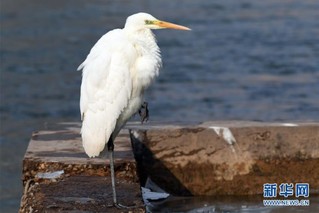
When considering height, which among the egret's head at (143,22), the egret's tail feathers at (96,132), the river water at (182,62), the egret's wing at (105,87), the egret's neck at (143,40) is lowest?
the river water at (182,62)

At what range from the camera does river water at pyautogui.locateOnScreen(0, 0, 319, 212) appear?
15.2 metres

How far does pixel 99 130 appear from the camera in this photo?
284 inches

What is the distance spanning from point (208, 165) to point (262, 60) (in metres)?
10.3

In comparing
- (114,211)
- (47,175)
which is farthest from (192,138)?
(114,211)

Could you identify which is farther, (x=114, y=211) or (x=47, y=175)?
(x=47, y=175)

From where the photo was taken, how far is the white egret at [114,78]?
279 inches

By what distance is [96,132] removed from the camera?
7203mm

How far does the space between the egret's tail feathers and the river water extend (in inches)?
128

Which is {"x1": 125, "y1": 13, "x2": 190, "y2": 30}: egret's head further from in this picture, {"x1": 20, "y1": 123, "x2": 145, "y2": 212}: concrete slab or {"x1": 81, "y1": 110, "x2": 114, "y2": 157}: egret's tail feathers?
{"x1": 20, "y1": 123, "x2": 145, "y2": 212}: concrete slab

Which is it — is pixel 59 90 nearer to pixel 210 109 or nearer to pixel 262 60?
pixel 210 109

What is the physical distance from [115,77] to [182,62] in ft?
39.0

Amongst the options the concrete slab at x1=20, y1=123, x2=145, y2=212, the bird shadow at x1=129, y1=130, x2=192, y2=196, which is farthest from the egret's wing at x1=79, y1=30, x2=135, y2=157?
the bird shadow at x1=129, y1=130, x2=192, y2=196

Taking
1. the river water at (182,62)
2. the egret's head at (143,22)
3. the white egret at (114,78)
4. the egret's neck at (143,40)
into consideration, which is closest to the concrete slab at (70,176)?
the white egret at (114,78)

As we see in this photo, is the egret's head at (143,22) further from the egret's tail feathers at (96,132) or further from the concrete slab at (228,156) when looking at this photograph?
the concrete slab at (228,156)
